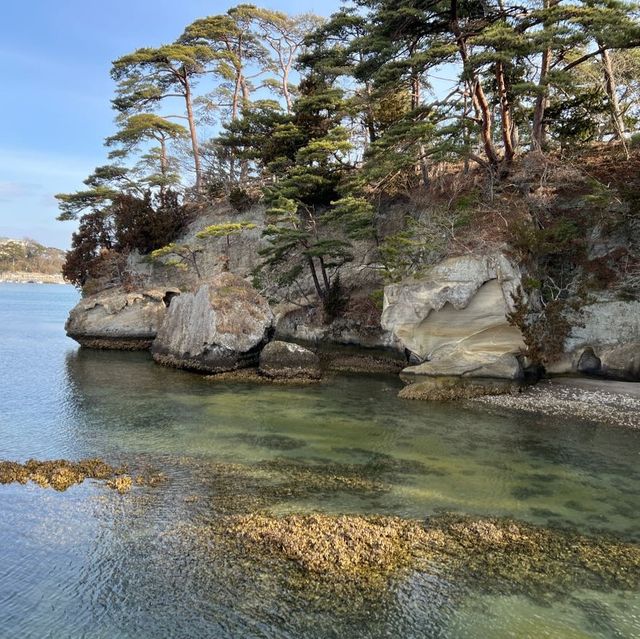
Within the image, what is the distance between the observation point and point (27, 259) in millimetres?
137500

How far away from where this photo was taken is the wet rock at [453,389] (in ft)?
52.4

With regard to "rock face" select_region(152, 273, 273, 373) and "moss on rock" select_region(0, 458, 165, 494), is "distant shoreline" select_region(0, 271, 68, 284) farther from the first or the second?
"moss on rock" select_region(0, 458, 165, 494)

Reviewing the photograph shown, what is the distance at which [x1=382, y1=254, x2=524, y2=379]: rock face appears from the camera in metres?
17.2

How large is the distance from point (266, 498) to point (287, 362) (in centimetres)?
1026

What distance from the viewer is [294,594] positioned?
6.02 metres

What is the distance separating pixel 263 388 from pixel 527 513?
10346 millimetres

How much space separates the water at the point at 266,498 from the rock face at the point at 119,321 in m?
8.35

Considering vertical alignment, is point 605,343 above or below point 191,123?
below

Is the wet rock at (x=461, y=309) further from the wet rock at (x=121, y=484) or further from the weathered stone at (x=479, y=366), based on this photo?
the wet rock at (x=121, y=484)

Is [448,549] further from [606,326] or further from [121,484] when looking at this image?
[606,326]

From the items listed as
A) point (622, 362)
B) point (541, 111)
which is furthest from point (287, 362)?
point (541, 111)

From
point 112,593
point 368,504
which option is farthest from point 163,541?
point 368,504

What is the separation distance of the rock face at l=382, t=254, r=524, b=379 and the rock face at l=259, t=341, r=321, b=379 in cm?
360

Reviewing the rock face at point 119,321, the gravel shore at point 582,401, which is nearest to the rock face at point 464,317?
the gravel shore at point 582,401
